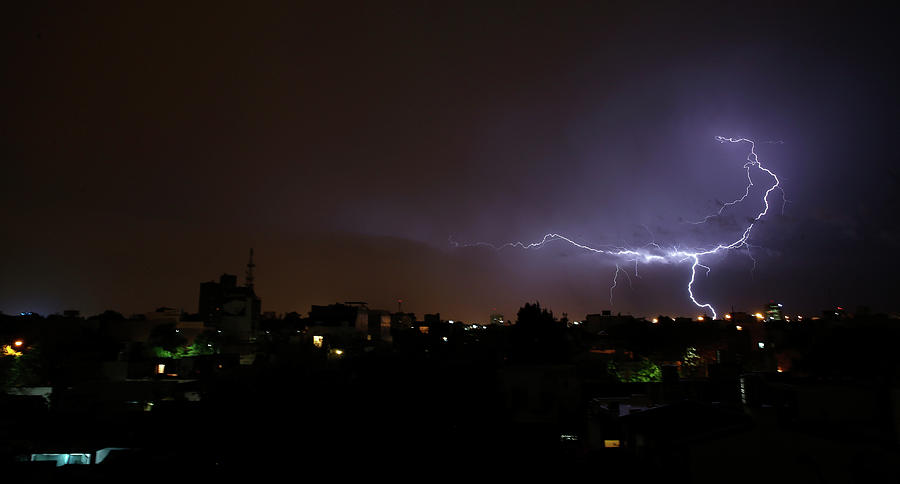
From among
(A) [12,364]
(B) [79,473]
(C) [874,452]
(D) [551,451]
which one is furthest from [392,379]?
(A) [12,364]

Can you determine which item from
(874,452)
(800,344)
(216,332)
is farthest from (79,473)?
(800,344)

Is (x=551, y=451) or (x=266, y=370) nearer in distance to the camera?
(x=551, y=451)

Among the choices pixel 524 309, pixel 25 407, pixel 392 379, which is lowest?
pixel 25 407

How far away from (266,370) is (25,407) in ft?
42.6

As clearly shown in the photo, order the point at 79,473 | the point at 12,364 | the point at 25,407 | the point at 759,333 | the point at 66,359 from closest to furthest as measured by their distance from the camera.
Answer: the point at 79,473 → the point at 25,407 → the point at 12,364 → the point at 66,359 → the point at 759,333

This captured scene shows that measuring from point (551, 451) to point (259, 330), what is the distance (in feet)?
156

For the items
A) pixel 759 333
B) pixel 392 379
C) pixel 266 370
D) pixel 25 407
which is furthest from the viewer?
pixel 759 333

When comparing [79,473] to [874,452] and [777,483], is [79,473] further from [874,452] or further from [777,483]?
[874,452]

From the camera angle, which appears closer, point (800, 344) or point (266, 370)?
point (266, 370)

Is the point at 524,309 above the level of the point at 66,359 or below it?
above

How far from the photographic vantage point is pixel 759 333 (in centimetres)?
5397

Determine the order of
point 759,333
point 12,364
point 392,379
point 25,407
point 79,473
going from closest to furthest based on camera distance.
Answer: point 79,473 → point 392,379 → point 25,407 → point 12,364 → point 759,333

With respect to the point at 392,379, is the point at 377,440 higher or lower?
lower

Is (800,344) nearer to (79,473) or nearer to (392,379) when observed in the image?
(392,379)
